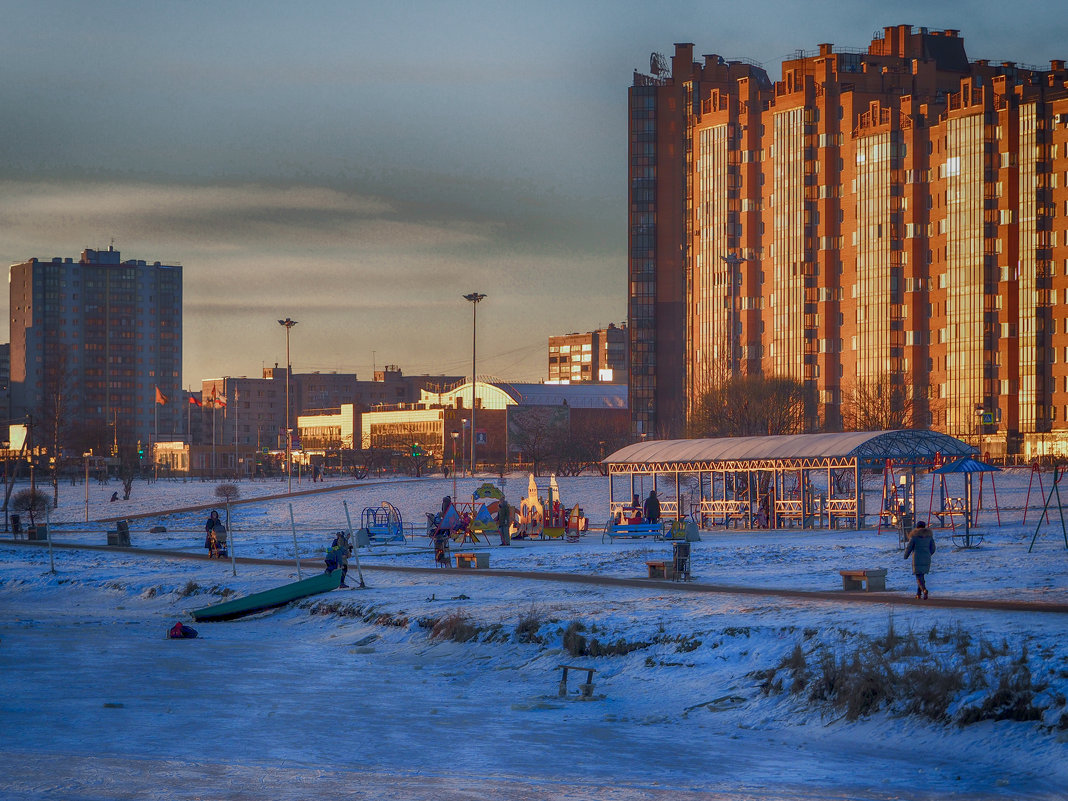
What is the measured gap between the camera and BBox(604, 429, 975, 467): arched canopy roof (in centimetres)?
5528

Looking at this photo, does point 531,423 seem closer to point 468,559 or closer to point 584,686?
point 468,559

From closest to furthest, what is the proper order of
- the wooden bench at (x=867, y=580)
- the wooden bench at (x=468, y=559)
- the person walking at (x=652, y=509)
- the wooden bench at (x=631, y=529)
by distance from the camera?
the wooden bench at (x=867, y=580) → the wooden bench at (x=468, y=559) → the wooden bench at (x=631, y=529) → the person walking at (x=652, y=509)

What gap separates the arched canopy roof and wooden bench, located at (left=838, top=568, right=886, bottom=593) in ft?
80.5

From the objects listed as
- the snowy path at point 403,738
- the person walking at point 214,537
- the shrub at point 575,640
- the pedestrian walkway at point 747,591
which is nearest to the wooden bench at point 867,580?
the pedestrian walkway at point 747,591

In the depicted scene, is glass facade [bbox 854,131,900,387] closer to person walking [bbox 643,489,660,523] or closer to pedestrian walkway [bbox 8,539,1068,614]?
person walking [bbox 643,489,660,523]

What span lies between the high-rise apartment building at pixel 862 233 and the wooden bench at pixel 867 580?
314ft

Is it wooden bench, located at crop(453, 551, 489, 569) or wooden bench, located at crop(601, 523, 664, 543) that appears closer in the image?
wooden bench, located at crop(453, 551, 489, 569)

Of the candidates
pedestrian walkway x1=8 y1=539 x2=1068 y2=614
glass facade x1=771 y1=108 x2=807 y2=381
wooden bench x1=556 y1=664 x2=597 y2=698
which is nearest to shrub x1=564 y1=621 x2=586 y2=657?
wooden bench x1=556 y1=664 x2=597 y2=698

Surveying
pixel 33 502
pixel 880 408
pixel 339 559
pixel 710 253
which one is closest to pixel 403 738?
pixel 339 559

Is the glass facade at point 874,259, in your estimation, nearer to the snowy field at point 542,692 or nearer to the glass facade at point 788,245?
the glass facade at point 788,245

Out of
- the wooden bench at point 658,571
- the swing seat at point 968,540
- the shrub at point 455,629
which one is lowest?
the shrub at point 455,629

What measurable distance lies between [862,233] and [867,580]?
389 feet

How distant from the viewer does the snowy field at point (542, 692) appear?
18.4m

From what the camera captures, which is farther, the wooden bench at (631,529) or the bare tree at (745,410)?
the bare tree at (745,410)
